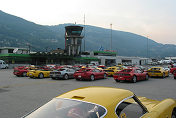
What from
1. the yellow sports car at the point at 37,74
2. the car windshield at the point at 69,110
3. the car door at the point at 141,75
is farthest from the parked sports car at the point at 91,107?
the yellow sports car at the point at 37,74

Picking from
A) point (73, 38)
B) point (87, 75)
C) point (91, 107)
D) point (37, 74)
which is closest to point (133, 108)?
point (91, 107)

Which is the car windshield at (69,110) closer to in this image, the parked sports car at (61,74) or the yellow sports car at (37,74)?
the parked sports car at (61,74)

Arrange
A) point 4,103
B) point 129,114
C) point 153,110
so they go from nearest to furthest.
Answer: point 129,114 < point 153,110 < point 4,103

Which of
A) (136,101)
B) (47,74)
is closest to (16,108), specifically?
(136,101)

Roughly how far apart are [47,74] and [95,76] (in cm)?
667

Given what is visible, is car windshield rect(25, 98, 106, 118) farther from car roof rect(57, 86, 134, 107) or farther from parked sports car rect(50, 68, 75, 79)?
parked sports car rect(50, 68, 75, 79)

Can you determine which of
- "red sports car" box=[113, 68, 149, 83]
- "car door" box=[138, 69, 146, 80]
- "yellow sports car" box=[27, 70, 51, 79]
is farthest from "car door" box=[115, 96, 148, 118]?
"yellow sports car" box=[27, 70, 51, 79]

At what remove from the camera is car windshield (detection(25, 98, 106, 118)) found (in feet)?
9.27

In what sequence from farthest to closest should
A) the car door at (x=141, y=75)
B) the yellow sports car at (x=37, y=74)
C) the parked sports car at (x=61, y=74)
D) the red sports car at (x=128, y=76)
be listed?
the yellow sports car at (x=37, y=74), the parked sports car at (x=61, y=74), the car door at (x=141, y=75), the red sports car at (x=128, y=76)

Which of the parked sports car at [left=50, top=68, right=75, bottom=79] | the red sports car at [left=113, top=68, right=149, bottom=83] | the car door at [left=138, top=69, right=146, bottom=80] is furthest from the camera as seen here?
the parked sports car at [left=50, top=68, right=75, bottom=79]

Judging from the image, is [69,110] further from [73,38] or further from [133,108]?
[73,38]

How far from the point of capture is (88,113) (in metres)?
2.83

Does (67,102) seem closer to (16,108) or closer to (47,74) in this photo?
(16,108)

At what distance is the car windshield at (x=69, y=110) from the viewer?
282cm
